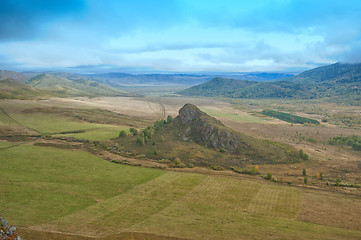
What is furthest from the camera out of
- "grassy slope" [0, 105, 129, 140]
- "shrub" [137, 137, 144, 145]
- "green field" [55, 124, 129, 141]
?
"grassy slope" [0, 105, 129, 140]

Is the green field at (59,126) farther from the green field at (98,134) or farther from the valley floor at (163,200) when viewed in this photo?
the valley floor at (163,200)

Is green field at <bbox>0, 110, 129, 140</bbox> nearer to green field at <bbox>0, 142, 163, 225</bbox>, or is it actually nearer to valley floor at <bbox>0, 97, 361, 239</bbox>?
valley floor at <bbox>0, 97, 361, 239</bbox>

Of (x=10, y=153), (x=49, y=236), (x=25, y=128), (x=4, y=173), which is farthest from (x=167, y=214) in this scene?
(x=25, y=128)

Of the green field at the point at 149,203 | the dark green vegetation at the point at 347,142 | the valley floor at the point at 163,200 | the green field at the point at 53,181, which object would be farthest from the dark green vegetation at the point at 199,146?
the dark green vegetation at the point at 347,142

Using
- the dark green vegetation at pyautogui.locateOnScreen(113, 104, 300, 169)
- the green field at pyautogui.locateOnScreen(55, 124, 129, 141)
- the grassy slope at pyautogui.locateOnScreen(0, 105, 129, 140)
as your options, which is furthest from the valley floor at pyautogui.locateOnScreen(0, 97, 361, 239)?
the grassy slope at pyautogui.locateOnScreen(0, 105, 129, 140)

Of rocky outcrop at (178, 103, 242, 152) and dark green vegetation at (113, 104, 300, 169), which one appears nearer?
dark green vegetation at (113, 104, 300, 169)

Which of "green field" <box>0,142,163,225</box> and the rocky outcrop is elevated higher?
the rocky outcrop

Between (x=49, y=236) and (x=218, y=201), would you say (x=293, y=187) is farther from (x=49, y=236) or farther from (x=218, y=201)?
(x=49, y=236)

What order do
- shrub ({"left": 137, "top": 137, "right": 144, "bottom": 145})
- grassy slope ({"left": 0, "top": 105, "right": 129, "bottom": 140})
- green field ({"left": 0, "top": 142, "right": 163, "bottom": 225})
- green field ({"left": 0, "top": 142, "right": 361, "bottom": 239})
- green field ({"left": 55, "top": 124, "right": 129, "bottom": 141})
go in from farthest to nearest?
grassy slope ({"left": 0, "top": 105, "right": 129, "bottom": 140}) < green field ({"left": 55, "top": 124, "right": 129, "bottom": 141}) < shrub ({"left": 137, "top": 137, "right": 144, "bottom": 145}) < green field ({"left": 0, "top": 142, "right": 163, "bottom": 225}) < green field ({"left": 0, "top": 142, "right": 361, "bottom": 239})

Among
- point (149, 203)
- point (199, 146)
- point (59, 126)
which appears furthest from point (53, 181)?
point (59, 126)
